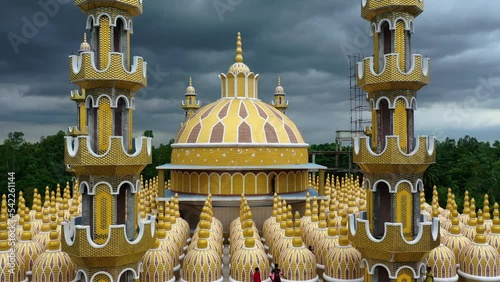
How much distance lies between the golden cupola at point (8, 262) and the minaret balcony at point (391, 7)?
38.4 feet

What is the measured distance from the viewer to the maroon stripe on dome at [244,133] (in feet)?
74.0

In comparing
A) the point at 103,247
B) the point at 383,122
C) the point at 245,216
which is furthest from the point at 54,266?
the point at 383,122

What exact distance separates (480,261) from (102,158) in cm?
1107

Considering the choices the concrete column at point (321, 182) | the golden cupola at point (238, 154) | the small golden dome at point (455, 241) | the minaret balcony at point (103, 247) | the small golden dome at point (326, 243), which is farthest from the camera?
the concrete column at point (321, 182)

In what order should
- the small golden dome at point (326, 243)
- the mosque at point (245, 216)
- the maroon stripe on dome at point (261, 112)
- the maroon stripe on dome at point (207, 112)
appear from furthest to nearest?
the maroon stripe on dome at point (207, 112), the maroon stripe on dome at point (261, 112), the small golden dome at point (326, 243), the mosque at point (245, 216)

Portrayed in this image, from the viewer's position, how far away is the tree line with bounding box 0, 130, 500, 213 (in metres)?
35.1

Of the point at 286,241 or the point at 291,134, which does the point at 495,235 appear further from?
the point at 291,134

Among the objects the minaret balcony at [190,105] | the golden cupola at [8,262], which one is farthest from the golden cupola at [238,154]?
the golden cupola at [8,262]

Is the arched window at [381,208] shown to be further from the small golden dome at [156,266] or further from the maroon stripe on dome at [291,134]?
the maroon stripe on dome at [291,134]

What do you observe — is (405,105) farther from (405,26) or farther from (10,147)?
(10,147)

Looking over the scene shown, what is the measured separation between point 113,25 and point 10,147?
3399 centimetres

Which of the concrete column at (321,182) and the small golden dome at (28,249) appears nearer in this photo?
the small golden dome at (28,249)

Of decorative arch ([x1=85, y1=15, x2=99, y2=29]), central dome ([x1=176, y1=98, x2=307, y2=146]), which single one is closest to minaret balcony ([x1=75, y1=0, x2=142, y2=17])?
decorative arch ([x1=85, y1=15, x2=99, y2=29])

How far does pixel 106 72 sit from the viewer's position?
11047mm
